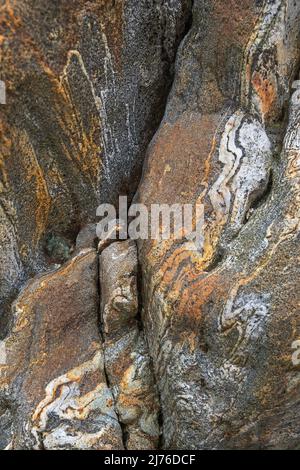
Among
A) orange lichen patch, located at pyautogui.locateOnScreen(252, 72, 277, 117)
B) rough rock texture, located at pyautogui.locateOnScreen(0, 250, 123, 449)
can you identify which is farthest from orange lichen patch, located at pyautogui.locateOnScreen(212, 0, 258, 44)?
rough rock texture, located at pyautogui.locateOnScreen(0, 250, 123, 449)

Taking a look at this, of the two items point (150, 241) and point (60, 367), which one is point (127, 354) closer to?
point (60, 367)

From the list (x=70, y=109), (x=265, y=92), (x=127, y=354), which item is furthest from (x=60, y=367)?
(x=265, y=92)

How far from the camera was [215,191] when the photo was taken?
12.0 feet

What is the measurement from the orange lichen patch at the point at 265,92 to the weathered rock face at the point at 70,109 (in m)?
0.74

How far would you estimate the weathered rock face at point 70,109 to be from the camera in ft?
11.8

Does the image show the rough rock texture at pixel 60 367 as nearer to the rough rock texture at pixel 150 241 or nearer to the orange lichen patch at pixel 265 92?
the rough rock texture at pixel 150 241

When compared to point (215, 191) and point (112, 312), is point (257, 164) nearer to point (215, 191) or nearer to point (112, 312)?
point (215, 191)

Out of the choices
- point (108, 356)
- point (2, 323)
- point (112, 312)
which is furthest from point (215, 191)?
point (2, 323)

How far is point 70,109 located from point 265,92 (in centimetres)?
133

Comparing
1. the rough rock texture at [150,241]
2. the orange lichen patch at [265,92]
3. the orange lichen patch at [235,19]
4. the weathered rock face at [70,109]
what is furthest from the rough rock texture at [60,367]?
the orange lichen patch at [235,19]

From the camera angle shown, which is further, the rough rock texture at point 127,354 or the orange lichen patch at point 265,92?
the orange lichen patch at point 265,92

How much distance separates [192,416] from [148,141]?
2023 mm

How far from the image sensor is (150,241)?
148 inches

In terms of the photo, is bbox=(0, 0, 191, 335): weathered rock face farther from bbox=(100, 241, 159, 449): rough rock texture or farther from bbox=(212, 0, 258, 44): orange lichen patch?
bbox=(100, 241, 159, 449): rough rock texture
